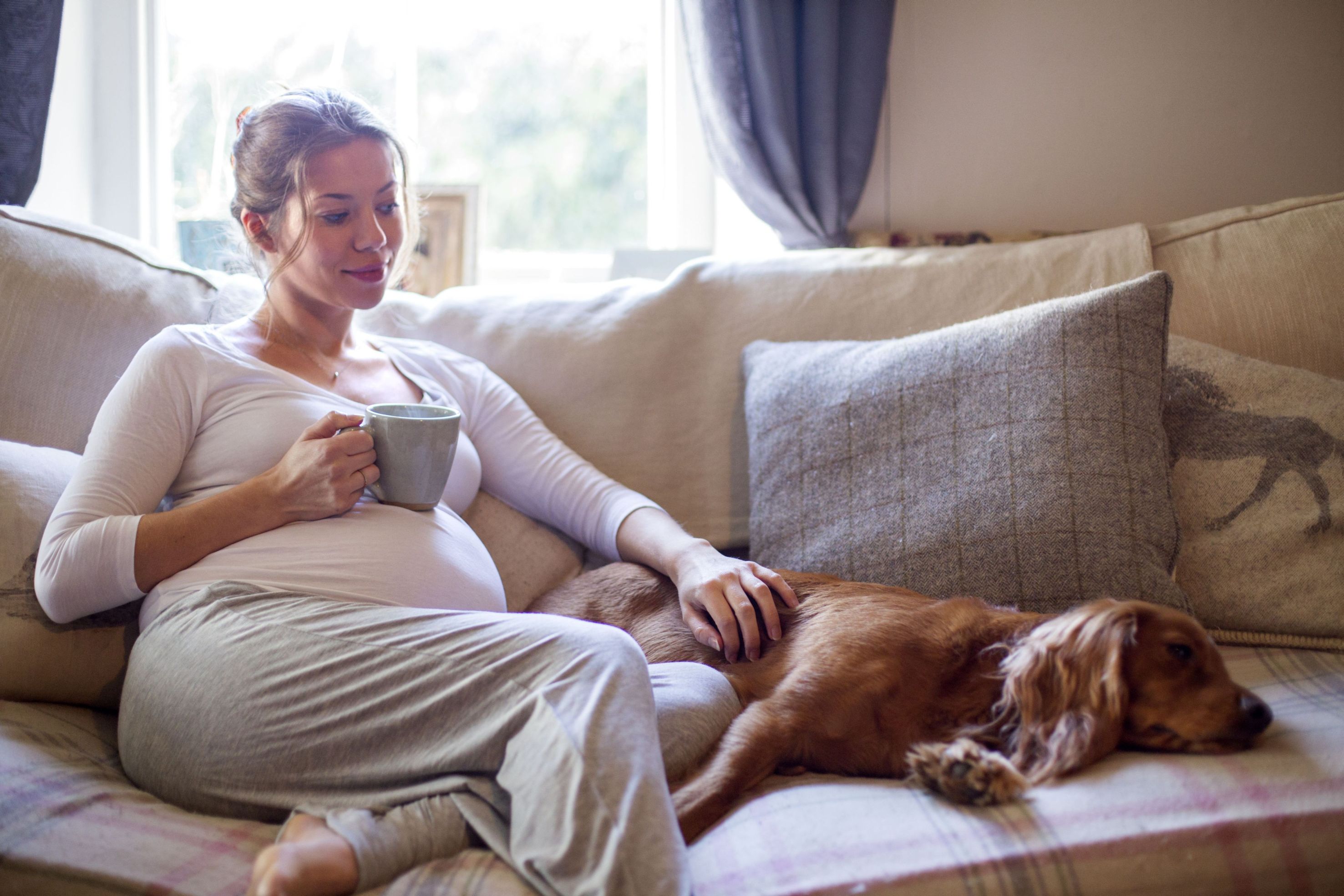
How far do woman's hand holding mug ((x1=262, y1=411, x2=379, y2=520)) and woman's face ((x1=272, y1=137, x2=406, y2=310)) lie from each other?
0.29 m

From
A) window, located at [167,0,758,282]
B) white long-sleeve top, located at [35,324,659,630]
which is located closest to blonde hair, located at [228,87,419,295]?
white long-sleeve top, located at [35,324,659,630]

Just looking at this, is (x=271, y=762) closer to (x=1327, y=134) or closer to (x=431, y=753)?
(x=431, y=753)

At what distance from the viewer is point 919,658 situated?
120cm

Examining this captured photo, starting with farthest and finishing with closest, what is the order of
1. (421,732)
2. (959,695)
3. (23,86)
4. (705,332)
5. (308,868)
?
(23,86)
(705,332)
(959,695)
(421,732)
(308,868)

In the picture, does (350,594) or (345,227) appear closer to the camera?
(350,594)

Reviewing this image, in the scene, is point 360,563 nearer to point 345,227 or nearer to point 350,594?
point 350,594

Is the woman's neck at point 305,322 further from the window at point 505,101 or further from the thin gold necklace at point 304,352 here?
the window at point 505,101

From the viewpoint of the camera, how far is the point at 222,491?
1290 mm

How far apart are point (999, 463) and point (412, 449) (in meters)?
0.81

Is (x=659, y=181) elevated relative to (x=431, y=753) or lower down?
elevated

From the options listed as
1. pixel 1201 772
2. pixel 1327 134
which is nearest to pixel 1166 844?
pixel 1201 772

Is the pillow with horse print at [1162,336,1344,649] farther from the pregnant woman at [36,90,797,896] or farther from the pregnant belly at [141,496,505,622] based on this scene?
the pregnant belly at [141,496,505,622]

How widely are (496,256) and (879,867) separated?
7.71 ft

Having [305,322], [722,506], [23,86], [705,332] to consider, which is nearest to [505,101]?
[23,86]
